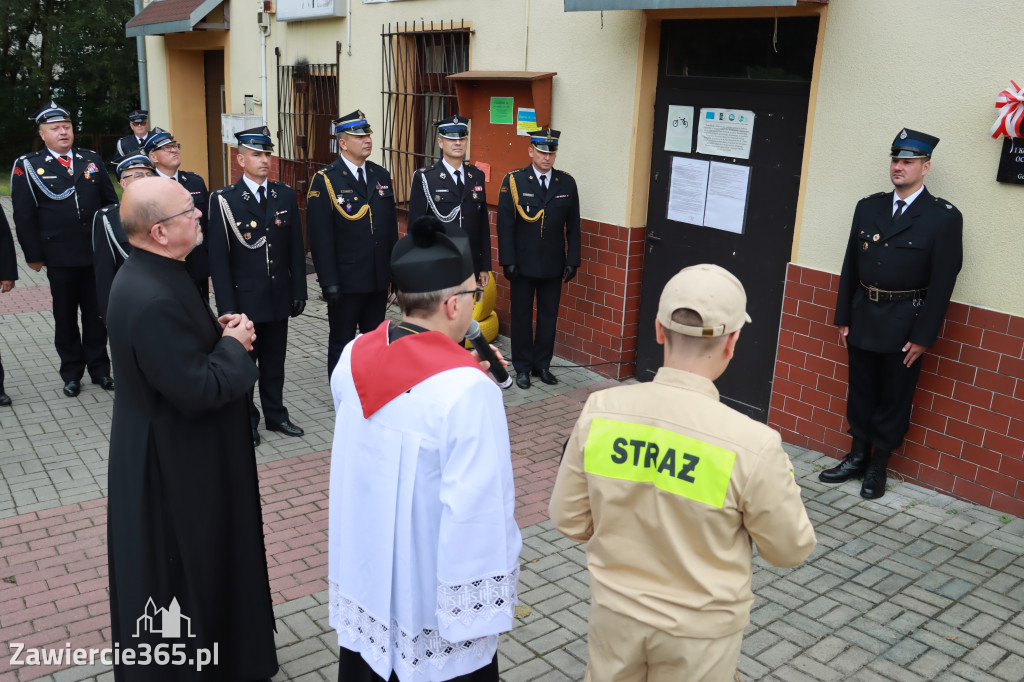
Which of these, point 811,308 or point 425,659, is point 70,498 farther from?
point 811,308

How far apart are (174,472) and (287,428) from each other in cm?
315

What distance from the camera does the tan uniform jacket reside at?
2.03 metres

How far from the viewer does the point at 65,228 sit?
21.7 feet

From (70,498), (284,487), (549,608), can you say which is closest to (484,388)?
(549,608)

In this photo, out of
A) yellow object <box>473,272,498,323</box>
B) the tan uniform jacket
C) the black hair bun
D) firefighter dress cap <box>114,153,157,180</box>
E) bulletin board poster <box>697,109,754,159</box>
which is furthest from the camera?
yellow object <box>473,272,498,323</box>

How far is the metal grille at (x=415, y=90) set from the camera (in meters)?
8.71

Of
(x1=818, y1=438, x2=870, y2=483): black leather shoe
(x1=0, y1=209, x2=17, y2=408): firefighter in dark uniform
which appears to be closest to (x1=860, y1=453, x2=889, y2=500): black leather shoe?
(x1=818, y1=438, x2=870, y2=483): black leather shoe

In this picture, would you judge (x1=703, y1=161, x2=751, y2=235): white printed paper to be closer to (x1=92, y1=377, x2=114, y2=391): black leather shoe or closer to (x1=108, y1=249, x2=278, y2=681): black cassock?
(x1=108, y1=249, x2=278, y2=681): black cassock

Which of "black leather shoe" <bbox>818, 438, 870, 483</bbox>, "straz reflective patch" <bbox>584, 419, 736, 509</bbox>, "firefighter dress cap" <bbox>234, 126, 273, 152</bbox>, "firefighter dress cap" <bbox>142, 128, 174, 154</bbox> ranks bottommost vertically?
"black leather shoe" <bbox>818, 438, 870, 483</bbox>

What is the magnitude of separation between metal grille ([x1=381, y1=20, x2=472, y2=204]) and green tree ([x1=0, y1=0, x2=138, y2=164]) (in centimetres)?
1645

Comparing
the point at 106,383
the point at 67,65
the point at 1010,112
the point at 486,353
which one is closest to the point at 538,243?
the point at 1010,112

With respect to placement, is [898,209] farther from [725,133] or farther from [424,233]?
[424,233]

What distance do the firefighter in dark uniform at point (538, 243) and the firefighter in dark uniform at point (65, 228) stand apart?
3316mm

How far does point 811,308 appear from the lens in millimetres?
5605
